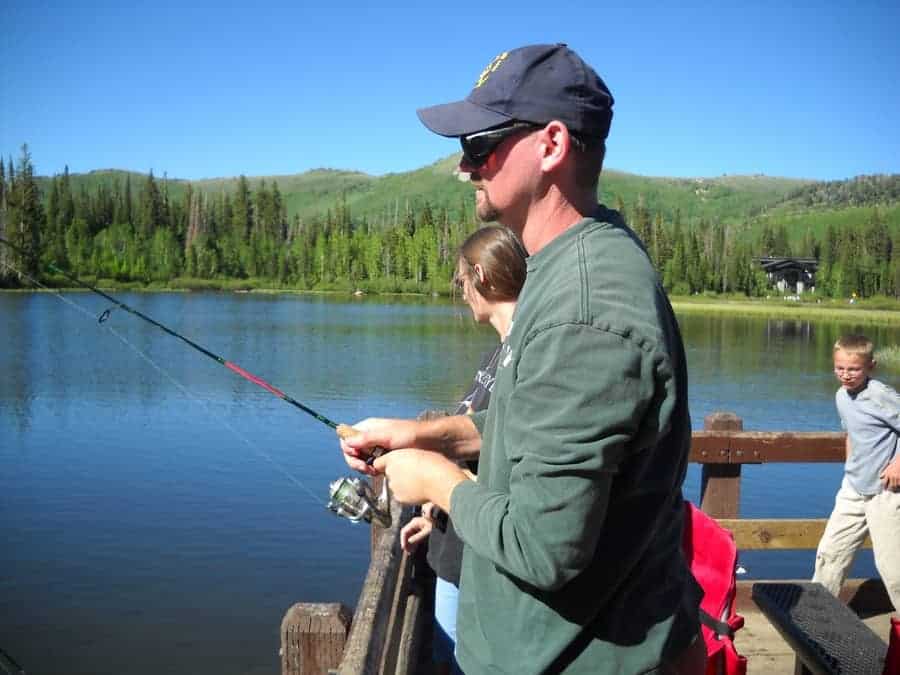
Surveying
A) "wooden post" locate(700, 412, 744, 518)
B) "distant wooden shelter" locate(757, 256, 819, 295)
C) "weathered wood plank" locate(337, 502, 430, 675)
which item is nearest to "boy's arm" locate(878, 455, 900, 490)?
"wooden post" locate(700, 412, 744, 518)

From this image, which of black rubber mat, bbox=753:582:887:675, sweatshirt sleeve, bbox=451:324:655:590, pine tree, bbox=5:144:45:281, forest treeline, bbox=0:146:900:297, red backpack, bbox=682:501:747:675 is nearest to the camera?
sweatshirt sleeve, bbox=451:324:655:590

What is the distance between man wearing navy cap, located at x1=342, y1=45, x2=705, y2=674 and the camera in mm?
1410

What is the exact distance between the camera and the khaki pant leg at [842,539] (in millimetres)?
4902

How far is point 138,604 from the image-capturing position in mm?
9391

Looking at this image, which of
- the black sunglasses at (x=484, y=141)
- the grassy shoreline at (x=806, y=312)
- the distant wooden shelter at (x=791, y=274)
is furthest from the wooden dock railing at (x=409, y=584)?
the distant wooden shelter at (x=791, y=274)

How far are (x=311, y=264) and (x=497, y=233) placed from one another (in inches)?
4512

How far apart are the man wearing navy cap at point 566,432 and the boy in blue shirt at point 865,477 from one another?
3439 millimetres

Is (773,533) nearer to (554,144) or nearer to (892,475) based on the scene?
(892,475)

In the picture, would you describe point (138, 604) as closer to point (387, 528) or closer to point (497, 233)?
point (387, 528)

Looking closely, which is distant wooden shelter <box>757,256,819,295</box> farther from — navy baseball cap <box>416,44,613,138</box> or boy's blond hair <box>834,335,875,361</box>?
navy baseball cap <box>416,44,613,138</box>

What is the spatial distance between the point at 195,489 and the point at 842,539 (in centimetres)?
1002

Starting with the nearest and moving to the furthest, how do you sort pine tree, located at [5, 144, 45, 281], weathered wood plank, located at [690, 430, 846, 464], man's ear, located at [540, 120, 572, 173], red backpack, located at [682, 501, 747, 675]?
man's ear, located at [540, 120, 572, 173], red backpack, located at [682, 501, 747, 675], weathered wood plank, located at [690, 430, 846, 464], pine tree, located at [5, 144, 45, 281]

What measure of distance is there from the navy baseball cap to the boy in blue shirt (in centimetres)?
355

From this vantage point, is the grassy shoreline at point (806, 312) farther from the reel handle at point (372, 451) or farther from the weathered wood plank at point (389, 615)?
the reel handle at point (372, 451)
